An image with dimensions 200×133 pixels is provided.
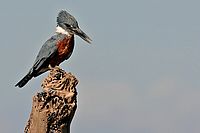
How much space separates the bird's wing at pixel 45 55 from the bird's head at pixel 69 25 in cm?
38

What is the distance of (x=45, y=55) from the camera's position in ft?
34.2

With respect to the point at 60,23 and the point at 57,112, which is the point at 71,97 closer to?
the point at 57,112

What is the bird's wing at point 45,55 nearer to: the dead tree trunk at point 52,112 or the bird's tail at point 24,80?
the bird's tail at point 24,80

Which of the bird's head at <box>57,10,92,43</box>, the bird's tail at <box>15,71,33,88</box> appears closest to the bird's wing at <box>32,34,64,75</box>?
the bird's tail at <box>15,71,33,88</box>

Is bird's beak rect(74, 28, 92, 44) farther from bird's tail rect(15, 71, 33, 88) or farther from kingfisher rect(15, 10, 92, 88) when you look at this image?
bird's tail rect(15, 71, 33, 88)

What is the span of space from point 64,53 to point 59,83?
5.14 metres

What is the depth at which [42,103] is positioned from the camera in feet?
17.7

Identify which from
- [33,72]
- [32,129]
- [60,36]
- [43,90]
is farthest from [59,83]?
[60,36]

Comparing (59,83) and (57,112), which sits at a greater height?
(59,83)

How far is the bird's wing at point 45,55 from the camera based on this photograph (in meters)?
10.3

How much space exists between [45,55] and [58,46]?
61cm

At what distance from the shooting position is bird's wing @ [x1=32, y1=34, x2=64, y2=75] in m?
10.3

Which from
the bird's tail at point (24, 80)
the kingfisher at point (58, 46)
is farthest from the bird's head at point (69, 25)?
the bird's tail at point (24, 80)

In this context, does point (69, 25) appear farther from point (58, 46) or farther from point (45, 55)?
point (45, 55)
